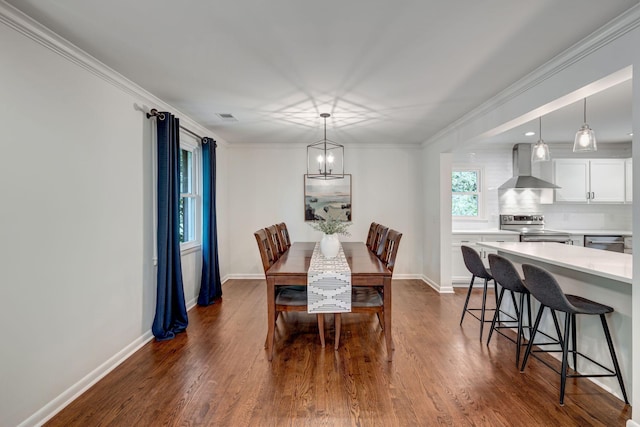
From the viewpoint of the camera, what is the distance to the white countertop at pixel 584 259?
81.0 inches

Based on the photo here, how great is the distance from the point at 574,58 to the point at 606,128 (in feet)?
10.6

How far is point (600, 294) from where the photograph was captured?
231 centimetres

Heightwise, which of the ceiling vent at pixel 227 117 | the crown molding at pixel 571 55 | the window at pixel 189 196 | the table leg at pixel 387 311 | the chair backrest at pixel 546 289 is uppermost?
the ceiling vent at pixel 227 117

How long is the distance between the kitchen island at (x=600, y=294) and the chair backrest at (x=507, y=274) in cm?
27

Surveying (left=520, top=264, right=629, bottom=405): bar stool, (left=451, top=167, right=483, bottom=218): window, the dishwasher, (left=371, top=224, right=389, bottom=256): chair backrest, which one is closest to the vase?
(left=371, top=224, right=389, bottom=256): chair backrest

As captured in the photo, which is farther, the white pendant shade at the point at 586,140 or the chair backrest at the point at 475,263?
the chair backrest at the point at 475,263

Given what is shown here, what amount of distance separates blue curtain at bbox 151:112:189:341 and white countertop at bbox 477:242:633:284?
11.1 ft

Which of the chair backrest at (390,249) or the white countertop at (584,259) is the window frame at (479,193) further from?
the chair backrest at (390,249)

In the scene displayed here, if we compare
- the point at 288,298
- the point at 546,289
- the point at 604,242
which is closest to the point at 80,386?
the point at 288,298

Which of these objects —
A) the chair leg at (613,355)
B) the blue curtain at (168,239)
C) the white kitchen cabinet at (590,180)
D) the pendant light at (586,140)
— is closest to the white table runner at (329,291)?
the blue curtain at (168,239)

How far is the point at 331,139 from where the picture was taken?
5.17 m

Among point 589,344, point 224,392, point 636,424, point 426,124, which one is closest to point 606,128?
point 426,124

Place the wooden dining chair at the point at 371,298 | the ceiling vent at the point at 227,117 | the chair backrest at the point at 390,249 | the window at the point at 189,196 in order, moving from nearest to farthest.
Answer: the wooden dining chair at the point at 371,298
the chair backrest at the point at 390,249
the ceiling vent at the point at 227,117
the window at the point at 189,196

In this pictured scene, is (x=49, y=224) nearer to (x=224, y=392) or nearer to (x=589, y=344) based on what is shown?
(x=224, y=392)
